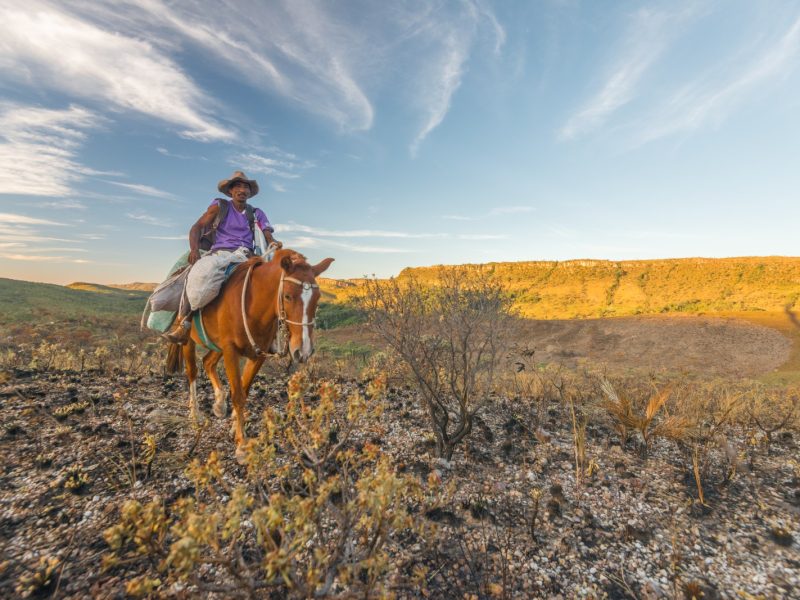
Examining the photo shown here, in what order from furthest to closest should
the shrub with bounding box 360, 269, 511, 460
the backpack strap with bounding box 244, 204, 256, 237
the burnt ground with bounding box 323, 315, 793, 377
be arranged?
the burnt ground with bounding box 323, 315, 793, 377 → the backpack strap with bounding box 244, 204, 256, 237 → the shrub with bounding box 360, 269, 511, 460

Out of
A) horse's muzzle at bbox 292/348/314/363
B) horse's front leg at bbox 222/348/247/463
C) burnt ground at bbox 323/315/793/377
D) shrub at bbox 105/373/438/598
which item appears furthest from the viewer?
burnt ground at bbox 323/315/793/377

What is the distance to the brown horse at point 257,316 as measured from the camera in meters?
3.84

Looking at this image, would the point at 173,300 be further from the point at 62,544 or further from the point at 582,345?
the point at 582,345

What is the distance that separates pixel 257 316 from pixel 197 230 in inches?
79.5

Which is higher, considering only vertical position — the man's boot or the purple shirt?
the purple shirt

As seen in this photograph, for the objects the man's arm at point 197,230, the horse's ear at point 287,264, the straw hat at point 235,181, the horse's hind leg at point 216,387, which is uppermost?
the straw hat at point 235,181

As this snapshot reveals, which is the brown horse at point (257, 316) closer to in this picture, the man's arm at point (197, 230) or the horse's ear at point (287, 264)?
the horse's ear at point (287, 264)

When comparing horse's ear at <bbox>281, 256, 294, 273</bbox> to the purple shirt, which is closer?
horse's ear at <bbox>281, 256, 294, 273</bbox>

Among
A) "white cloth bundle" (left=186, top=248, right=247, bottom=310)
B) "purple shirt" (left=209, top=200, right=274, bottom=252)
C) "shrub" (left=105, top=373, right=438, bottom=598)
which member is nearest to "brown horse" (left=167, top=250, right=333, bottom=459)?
"white cloth bundle" (left=186, top=248, right=247, bottom=310)

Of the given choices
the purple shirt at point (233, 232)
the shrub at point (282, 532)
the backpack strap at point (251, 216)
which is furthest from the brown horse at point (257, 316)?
the shrub at point (282, 532)

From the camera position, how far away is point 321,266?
4355mm

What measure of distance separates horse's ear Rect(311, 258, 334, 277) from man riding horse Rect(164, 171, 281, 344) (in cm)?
123

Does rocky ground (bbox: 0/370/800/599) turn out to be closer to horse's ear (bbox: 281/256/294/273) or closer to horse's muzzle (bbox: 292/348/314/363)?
horse's muzzle (bbox: 292/348/314/363)

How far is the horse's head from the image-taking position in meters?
3.73
